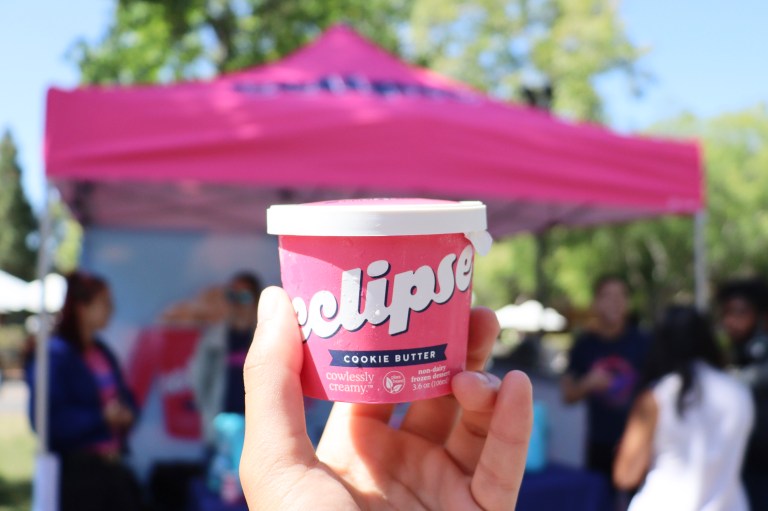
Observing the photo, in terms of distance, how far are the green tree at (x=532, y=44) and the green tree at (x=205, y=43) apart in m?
7.49

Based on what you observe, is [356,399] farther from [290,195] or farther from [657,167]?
[290,195]

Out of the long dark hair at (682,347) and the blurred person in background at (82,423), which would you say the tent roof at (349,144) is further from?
the long dark hair at (682,347)

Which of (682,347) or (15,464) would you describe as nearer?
(682,347)

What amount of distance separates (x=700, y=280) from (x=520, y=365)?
163cm

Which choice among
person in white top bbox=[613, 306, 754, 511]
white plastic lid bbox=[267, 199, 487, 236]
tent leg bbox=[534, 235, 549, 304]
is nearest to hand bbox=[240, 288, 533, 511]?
white plastic lid bbox=[267, 199, 487, 236]

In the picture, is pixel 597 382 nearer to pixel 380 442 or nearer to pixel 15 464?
pixel 380 442

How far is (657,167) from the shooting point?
11.5 ft

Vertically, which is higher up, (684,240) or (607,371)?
(607,371)

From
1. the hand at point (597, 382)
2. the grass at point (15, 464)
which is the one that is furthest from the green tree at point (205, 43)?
the hand at point (597, 382)

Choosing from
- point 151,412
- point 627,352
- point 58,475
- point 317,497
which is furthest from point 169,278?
point 317,497

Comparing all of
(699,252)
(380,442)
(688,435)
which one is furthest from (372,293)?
(699,252)

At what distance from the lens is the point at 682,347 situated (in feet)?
7.68

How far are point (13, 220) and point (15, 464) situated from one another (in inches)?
1277

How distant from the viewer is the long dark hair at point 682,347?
2316 millimetres
